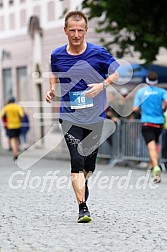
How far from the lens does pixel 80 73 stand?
6.87 metres

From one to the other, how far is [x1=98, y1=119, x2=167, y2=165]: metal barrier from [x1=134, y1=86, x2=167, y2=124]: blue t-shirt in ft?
11.1

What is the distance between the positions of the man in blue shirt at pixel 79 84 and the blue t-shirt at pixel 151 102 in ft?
18.8

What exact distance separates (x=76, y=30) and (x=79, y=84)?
50 centimetres

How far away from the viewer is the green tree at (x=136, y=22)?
17266mm

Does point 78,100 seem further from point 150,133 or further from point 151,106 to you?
point 151,106

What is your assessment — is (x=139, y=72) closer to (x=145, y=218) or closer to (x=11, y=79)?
(x=145, y=218)

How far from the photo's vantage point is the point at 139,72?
18250mm

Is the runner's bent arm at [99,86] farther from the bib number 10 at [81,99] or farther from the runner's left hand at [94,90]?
the bib number 10 at [81,99]

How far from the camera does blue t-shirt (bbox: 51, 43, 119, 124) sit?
22.6 ft

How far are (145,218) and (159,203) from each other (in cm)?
149

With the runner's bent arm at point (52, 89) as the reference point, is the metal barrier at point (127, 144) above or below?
below

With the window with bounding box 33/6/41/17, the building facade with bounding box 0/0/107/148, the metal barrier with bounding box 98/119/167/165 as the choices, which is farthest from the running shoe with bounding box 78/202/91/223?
the window with bounding box 33/6/41/17
